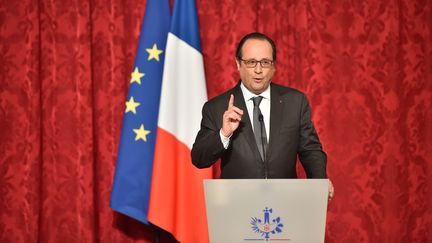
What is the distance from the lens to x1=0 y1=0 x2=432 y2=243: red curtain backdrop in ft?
13.4

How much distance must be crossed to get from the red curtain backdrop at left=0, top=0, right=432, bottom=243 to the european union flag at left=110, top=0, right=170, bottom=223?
1.07 feet

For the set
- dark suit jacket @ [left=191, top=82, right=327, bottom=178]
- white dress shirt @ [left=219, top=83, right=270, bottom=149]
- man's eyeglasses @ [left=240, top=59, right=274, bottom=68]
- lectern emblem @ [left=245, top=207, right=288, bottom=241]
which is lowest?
lectern emblem @ [left=245, top=207, right=288, bottom=241]

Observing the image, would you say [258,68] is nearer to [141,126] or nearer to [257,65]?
[257,65]

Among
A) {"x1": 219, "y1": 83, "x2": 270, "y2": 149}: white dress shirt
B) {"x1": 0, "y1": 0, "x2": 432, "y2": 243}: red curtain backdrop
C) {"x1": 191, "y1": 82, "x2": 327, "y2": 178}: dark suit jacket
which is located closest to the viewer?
{"x1": 191, "y1": 82, "x2": 327, "y2": 178}: dark suit jacket

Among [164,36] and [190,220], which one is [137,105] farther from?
[190,220]

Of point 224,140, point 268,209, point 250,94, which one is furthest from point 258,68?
point 268,209

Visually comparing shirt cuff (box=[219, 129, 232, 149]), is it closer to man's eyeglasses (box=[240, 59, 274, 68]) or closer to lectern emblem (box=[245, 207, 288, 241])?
man's eyeglasses (box=[240, 59, 274, 68])

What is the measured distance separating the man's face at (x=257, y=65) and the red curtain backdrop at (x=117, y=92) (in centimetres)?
157

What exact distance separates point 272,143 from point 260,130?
81 millimetres

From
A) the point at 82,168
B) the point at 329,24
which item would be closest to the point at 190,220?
the point at 82,168

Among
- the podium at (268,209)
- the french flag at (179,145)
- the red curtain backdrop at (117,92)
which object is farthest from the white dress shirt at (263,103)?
the red curtain backdrop at (117,92)

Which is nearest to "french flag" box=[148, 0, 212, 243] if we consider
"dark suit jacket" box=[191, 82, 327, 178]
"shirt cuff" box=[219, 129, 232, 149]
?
"dark suit jacket" box=[191, 82, 327, 178]

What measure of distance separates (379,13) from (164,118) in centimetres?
188

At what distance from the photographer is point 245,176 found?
245 cm
